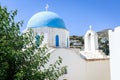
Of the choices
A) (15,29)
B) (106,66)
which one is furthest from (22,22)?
(106,66)

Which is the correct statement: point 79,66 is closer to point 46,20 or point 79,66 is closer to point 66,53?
point 66,53

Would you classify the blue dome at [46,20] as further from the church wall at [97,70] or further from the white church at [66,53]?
Answer: the church wall at [97,70]

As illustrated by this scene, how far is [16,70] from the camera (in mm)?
6371

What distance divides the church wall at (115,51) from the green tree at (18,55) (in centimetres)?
667

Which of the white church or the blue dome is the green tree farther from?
the blue dome

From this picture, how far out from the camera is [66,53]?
1945cm

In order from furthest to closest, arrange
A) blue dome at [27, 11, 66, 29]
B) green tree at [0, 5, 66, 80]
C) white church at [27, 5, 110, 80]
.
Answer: blue dome at [27, 11, 66, 29]
white church at [27, 5, 110, 80]
green tree at [0, 5, 66, 80]

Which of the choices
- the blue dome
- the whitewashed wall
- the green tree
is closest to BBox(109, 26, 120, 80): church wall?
the whitewashed wall

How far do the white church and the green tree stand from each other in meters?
11.6

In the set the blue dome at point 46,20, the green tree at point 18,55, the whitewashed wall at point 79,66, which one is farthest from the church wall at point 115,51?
the blue dome at point 46,20

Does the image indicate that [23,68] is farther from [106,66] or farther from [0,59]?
[106,66]

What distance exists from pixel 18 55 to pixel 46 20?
1387 cm

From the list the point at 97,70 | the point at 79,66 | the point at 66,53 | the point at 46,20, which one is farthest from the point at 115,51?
the point at 46,20

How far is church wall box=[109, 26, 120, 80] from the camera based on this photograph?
13219mm
